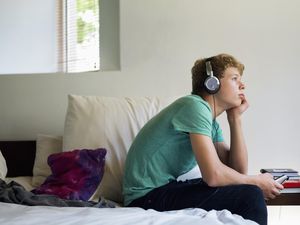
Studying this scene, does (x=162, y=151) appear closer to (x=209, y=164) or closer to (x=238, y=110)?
(x=209, y=164)

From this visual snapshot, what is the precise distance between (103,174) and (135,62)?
0.74 metres

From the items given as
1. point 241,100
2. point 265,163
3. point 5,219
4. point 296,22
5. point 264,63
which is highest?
point 296,22

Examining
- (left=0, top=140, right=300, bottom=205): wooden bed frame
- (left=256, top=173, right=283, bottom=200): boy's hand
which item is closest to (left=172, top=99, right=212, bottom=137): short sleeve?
(left=256, top=173, right=283, bottom=200): boy's hand

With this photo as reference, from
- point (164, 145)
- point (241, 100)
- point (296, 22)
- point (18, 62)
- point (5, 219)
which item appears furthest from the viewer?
point (18, 62)

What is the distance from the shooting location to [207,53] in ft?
6.84

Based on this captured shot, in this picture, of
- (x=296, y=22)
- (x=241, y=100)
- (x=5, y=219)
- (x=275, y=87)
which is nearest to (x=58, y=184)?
(x=5, y=219)

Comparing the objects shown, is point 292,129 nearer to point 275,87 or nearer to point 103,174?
point 275,87

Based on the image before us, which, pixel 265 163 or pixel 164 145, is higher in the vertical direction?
pixel 164 145

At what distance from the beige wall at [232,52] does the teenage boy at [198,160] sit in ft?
1.98

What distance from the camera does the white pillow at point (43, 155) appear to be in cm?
177

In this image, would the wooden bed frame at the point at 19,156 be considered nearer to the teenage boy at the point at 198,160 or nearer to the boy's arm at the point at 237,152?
the teenage boy at the point at 198,160

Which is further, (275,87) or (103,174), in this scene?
(275,87)

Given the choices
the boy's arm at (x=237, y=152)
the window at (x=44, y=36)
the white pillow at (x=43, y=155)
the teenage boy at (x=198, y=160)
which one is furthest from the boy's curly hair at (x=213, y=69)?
the window at (x=44, y=36)

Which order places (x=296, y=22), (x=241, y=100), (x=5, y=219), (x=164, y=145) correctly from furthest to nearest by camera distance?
(x=296, y=22), (x=241, y=100), (x=164, y=145), (x=5, y=219)
